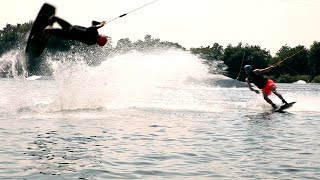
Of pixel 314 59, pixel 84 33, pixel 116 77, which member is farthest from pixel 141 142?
pixel 314 59

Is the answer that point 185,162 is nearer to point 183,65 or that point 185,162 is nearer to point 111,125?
point 111,125

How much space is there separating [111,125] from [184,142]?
4.75m

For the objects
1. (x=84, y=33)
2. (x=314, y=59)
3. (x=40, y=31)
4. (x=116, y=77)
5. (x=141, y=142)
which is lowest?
(x=141, y=142)

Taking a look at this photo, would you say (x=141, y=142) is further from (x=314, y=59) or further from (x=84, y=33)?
(x=314, y=59)

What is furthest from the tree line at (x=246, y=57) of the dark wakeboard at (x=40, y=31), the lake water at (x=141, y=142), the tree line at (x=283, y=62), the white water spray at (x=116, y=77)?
the dark wakeboard at (x=40, y=31)

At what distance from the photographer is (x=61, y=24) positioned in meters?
14.3

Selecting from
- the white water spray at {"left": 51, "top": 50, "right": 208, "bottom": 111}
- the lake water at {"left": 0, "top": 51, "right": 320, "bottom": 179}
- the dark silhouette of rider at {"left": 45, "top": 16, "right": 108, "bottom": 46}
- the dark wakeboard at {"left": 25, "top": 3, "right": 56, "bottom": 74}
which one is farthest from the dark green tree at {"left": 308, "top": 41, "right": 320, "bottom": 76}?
the dark silhouette of rider at {"left": 45, "top": 16, "right": 108, "bottom": 46}

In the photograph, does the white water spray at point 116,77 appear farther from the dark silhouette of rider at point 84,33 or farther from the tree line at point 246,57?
the tree line at point 246,57

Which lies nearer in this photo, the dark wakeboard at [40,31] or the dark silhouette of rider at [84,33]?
the dark silhouette of rider at [84,33]

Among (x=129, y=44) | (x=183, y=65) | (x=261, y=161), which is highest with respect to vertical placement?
(x=129, y=44)

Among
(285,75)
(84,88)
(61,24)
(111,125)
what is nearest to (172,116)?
(111,125)

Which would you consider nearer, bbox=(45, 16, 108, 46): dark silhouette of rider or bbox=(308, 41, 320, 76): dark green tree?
bbox=(45, 16, 108, 46): dark silhouette of rider

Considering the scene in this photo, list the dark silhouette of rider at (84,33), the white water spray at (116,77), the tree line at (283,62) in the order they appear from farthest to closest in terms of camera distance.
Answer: the tree line at (283,62)
the white water spray at (116,77)
the dark silhouette of rider at (84,33)

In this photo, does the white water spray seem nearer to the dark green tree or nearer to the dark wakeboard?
the dark wakeboard
